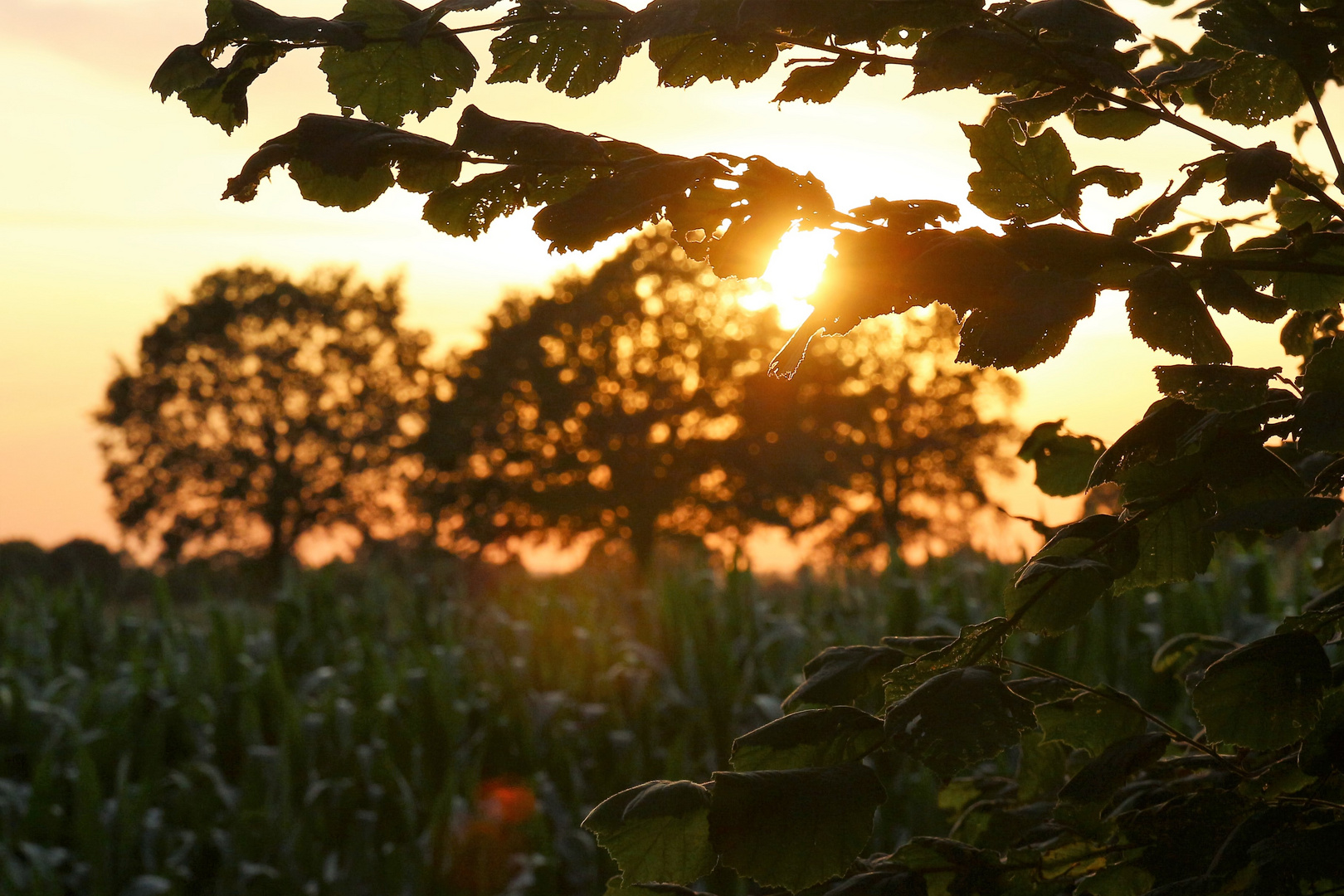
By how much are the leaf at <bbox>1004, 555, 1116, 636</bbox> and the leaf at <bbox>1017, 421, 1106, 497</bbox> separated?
0.58 m

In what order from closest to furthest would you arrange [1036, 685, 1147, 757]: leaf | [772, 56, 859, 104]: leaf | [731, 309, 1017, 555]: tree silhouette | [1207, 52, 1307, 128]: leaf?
[772, 56, 859, 104]: leaf → [1207, 52, 1307, 128]: leaf → [1036, 685, 1147, 757]: leaf → [731, 309, 1017, 555]: tree silhouette

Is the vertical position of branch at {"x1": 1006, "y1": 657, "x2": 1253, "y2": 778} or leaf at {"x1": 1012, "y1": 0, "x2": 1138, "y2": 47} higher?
leaf at {"x1": 1012, "y1": 0, "x2": 1138, "y2": 47}

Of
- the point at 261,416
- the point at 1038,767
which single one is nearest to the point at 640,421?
the point at 261,416

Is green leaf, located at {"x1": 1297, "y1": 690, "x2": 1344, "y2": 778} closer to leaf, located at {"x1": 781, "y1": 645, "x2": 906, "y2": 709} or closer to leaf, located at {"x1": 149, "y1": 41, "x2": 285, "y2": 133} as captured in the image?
leaf, located at {"x1": 781, "y1": 645, "x2": 906, "y2": 709}

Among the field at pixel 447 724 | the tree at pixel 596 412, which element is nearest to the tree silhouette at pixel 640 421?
the tree at pixel 596 412

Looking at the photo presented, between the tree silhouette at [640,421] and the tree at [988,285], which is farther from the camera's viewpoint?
the tree silhouette at [640,421]

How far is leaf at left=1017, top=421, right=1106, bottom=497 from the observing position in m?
2.04

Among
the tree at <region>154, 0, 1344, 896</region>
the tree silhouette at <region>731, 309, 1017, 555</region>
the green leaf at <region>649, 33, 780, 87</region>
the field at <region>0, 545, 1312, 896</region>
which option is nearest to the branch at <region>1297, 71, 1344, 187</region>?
the tree at <region>154, 0, 1344, 896</region>

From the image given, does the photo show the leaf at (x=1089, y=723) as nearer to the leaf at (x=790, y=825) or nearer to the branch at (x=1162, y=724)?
the branch at (x=1162, y=724)

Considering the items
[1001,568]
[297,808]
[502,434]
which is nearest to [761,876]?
[297,808]

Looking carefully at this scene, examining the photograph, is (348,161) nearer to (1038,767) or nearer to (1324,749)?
(1324,749)

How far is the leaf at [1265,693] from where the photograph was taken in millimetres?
1338

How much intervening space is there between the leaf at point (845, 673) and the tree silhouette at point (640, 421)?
31868 mm

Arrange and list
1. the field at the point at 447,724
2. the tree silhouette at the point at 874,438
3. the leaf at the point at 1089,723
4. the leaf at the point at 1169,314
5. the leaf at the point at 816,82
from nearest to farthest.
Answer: the leaf at the point at 1169,314, the leaf at the point at 816,82, the leaf at the point at 1089,723, the field at the point at 447,724, the tree silhouette at the point at 874,438
